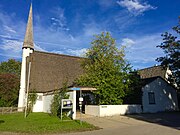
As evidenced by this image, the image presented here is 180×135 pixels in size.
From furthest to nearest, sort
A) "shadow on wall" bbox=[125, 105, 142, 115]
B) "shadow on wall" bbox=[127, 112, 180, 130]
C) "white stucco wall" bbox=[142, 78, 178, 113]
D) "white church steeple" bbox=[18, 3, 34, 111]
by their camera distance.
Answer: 1. "white church steeple" bbox=[18, 3, 34, 111]
2. "white stucco wall" bbox=[142, 78, 178, 113]
3. "shadow on wall" bbox=[125, 105, 142, 115]
4. "shadow on wall" bbox=[127, 112, 180, 130]

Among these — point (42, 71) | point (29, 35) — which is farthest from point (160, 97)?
point (29, 35)

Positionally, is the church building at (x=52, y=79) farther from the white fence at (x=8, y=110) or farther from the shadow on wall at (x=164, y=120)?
the shadow on wall at (x=164, y=120)

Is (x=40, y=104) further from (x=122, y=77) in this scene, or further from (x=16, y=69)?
(x=16, y=69)

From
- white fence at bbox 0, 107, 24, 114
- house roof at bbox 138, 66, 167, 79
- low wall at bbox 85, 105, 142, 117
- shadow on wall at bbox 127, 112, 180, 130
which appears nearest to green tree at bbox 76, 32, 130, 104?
low wall at bbox 85, 105, 142, 117

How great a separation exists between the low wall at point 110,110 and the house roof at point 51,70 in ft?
28.4

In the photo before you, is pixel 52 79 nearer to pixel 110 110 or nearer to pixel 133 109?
pixel 110 110

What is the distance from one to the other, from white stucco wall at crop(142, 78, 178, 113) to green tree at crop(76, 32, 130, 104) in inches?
142

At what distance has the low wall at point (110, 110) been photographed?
1848cm

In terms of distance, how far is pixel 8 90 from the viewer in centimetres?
2895

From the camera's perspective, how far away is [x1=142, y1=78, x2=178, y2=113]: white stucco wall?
22.9 m

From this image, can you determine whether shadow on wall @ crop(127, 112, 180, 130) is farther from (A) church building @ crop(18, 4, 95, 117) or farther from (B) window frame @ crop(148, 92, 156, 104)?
(A) church building @ crop(18, 4, 95, 117)

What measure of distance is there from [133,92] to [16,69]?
134ft

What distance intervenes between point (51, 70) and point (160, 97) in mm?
16505

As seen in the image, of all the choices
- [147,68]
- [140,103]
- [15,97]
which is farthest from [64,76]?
[147,68]
